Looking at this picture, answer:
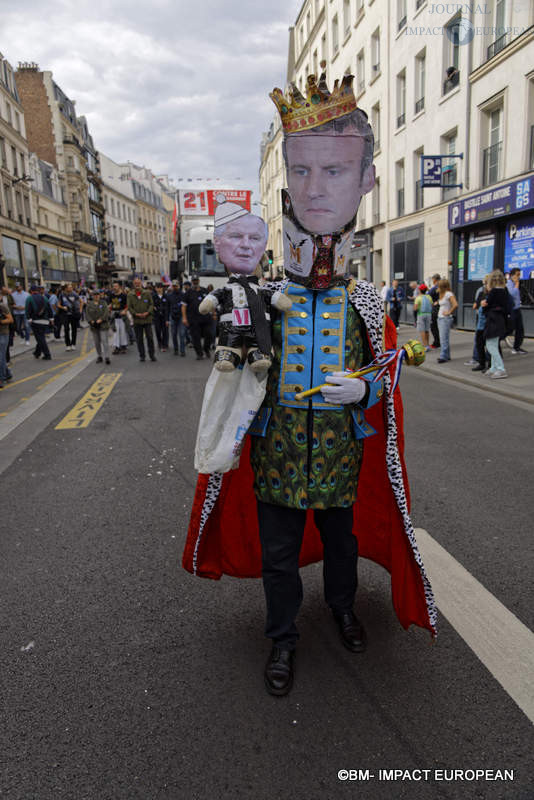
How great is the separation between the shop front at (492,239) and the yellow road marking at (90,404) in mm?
9845

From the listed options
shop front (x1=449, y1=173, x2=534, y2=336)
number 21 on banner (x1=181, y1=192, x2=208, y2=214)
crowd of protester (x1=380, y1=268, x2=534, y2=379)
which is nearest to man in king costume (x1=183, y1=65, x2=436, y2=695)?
crowd of protester (x1=380, y1=268, x2=534, y2=379)

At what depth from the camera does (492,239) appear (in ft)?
49.1

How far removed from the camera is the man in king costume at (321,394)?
81.7 inches

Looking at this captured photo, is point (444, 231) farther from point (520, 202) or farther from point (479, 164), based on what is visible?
point (520, 202)

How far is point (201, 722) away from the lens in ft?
6.47

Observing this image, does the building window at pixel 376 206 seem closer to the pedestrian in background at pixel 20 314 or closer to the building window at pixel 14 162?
the pedestrian in background at pixel 20 314

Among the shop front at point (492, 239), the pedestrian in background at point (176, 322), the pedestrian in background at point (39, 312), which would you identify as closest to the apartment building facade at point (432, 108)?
the shop front at point (492, 239)

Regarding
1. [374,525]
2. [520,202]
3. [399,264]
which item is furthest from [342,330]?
[399,264]

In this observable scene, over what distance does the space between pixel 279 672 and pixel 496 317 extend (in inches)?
307

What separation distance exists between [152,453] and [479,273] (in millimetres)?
13382

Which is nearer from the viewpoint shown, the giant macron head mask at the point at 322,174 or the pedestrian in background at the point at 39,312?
the giant macron head mask at the point at 322,174

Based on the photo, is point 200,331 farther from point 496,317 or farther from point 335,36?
point 335,36

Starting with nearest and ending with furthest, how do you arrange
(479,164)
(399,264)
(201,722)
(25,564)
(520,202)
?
(201,722) < (25,564) < (520,202) < (479,164) < (399,264)

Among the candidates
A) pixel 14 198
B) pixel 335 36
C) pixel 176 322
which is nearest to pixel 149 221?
pixel 14 198
